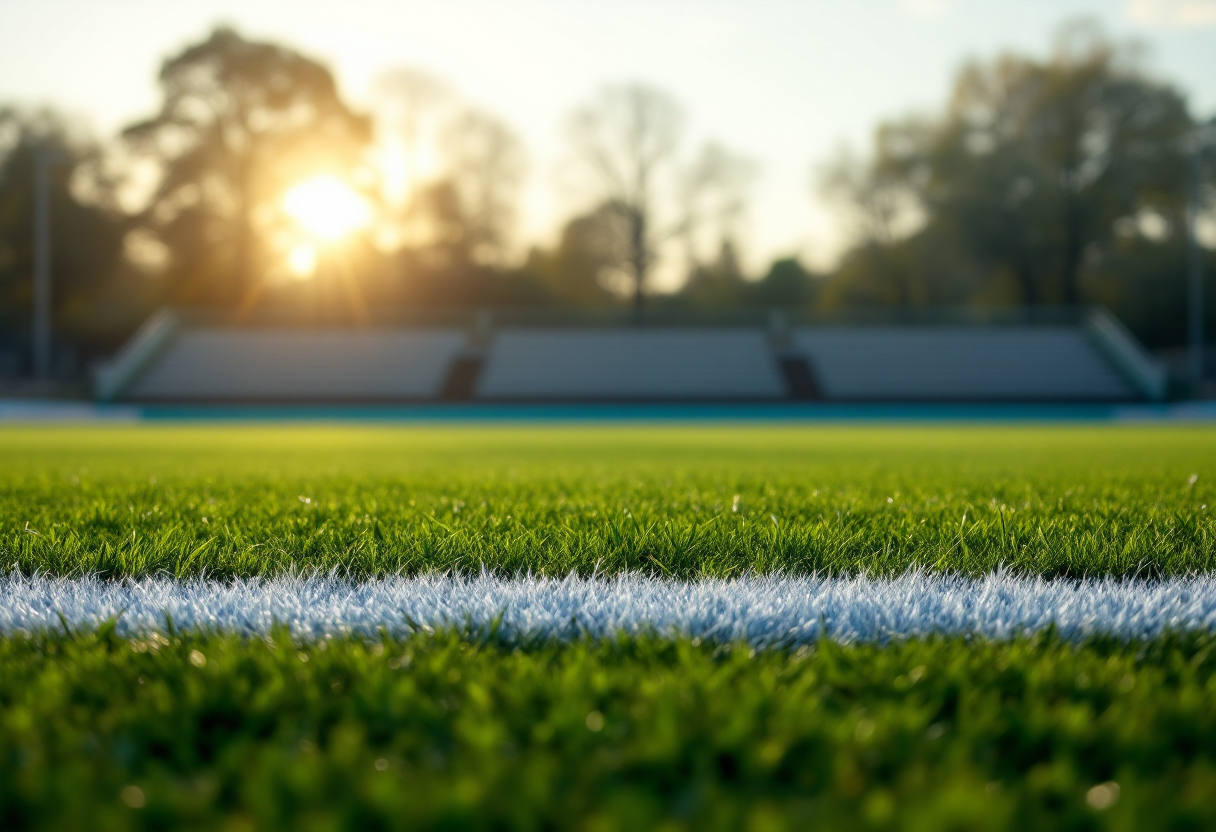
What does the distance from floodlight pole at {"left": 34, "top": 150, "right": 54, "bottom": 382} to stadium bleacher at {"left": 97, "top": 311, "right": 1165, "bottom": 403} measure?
2191 millimetres

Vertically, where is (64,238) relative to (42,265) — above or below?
above

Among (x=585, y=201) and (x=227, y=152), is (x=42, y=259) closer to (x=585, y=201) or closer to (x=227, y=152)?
(x=227, y=152)

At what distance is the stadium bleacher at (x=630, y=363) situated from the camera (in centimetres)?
2641

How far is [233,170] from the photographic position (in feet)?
103

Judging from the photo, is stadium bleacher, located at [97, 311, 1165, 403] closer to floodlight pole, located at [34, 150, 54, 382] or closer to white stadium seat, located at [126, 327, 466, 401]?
white stadium seat, located at [126, 327, 466, 401]

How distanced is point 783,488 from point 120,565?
114 inches

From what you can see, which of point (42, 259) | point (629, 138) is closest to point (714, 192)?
point (629, 138)

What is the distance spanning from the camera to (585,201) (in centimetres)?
3719

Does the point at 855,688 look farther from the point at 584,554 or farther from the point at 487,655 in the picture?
the point at 584,554

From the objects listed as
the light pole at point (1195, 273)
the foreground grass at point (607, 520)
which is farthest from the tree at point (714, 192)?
the foreground grass at point (607, 520)

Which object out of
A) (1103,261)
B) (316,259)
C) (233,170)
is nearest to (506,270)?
(316,259)

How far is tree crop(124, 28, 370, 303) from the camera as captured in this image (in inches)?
1233

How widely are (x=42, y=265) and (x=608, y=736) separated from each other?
100 feet

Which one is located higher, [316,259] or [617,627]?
[316,259]
